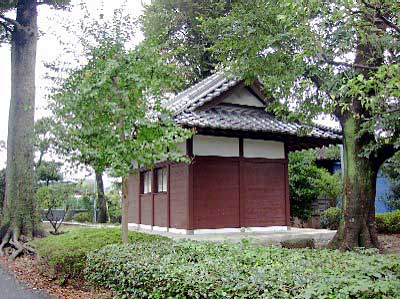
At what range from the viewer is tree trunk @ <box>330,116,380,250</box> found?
9.66m

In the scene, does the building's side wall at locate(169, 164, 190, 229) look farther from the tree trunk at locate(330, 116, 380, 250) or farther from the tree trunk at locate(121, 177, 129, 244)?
the tree trunk at locate(330, 116, 380, 250)

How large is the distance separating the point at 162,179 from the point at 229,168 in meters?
2.51

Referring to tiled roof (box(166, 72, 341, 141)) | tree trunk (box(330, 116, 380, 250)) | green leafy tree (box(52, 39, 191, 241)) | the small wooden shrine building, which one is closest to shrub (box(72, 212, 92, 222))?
the small wooden shrine building

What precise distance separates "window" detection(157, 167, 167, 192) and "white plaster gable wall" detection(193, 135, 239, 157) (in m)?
1.94

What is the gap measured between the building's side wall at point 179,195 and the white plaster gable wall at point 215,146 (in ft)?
2.04

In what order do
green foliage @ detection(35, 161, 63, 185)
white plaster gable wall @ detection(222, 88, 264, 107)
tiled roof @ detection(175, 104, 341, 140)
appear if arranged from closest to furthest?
tiled roof @ detection(175, 104, 341, 140) → white plaster gable wall @ detection(222, 88, 264, 107) → green foliage @ detection(35, 161, 63, 185)

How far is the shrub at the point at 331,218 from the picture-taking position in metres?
16.2

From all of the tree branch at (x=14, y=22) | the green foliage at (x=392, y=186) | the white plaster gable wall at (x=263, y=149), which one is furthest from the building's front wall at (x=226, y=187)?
the green foliage at (x=392, y=186)

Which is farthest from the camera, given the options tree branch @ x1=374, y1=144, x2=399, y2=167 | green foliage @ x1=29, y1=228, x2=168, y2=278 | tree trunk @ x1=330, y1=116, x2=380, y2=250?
tree trunk @ x1=330, y1=116, x2=380, y2=250

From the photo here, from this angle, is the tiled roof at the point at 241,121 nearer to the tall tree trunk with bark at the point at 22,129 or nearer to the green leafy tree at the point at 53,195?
the tall tree trunk with bark at the point at 22,129

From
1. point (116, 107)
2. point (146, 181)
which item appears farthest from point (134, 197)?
point (116, 107)

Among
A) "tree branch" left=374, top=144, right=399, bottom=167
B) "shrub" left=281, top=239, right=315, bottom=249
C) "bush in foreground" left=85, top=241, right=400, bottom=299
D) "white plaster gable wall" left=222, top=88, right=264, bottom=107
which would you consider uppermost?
"white plaster gable wall" left=222, top=88, right=264, bottom=107

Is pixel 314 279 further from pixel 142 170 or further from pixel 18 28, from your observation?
pixel 18 28

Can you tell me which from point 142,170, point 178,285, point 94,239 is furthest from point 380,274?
point 142,170
